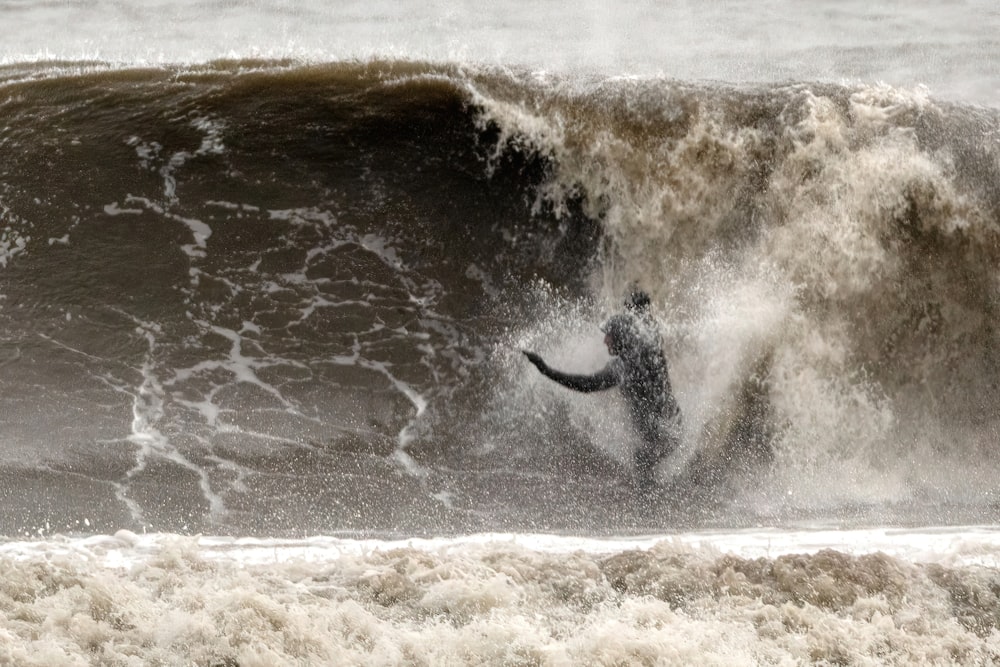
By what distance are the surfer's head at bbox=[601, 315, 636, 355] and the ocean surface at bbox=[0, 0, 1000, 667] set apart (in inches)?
25.6

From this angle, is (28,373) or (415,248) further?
(415,248)

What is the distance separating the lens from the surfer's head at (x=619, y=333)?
21.9 ft

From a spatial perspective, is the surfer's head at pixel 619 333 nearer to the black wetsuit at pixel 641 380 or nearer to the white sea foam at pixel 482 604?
the black wetsuit at pixel 641 380

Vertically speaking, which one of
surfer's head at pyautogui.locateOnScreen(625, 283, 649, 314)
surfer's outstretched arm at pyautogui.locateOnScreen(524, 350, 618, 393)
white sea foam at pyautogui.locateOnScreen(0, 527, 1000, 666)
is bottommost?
white sea foam at pyautogui.locateOnScreen(0, 527, 1000, 666)

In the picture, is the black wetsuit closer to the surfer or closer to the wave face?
the surfer

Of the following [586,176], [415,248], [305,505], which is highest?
[586,176]

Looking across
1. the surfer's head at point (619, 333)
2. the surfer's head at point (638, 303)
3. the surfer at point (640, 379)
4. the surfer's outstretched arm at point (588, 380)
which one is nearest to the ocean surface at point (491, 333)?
the surfer at point (640, 379)

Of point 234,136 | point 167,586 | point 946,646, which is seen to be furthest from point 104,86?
point 946,646

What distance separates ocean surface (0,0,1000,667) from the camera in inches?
194

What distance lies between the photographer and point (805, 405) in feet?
23.8

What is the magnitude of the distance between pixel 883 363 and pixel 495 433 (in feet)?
10.4

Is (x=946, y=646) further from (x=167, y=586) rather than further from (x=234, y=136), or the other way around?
(x=234, y=136)

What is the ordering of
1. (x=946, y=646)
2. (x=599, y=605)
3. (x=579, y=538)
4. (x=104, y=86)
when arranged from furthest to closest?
(x=104, y=86)
(x=579, y=538)
(x=599, y=605)
(x=946, y=646)

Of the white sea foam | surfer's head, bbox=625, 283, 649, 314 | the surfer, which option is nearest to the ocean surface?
the white sea foam
